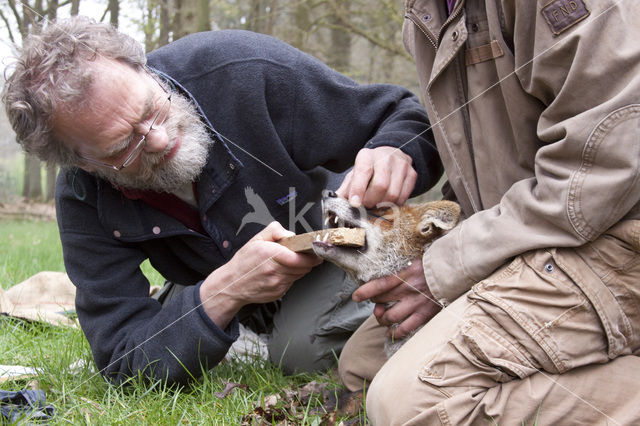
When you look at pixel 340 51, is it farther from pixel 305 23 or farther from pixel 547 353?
pixel 547 353

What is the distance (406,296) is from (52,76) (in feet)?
6.90

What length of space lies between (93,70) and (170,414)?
1.77 metres

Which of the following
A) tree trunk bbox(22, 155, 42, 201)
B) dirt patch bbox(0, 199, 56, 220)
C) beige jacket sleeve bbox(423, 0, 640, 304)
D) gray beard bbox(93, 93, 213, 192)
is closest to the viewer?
beige jacket sleeve bbox(423, 0, 640, 304)

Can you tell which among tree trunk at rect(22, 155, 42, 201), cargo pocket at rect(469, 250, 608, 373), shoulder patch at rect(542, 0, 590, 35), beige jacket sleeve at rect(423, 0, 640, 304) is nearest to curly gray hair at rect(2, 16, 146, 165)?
beige jacket sleeve at rect(423, 0, 640, 304)

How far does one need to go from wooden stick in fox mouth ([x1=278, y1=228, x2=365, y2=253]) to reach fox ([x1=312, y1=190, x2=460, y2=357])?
0.24 ft

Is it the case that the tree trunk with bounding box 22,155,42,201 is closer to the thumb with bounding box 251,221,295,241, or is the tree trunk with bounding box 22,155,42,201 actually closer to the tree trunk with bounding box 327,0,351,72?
the tree trunk with bounding box 327,0,351,72

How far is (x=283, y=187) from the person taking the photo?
3.82 m

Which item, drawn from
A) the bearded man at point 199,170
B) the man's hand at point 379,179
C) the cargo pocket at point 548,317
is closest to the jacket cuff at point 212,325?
the bearded man at point 199,170

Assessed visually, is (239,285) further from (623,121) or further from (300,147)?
(623,121)

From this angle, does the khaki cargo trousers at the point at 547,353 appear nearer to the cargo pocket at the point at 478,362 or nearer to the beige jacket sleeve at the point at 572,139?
the cargo pocket at the point at 478,362

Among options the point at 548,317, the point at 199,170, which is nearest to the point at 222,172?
the point at 199,170

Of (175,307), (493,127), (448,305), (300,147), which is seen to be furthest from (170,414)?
(493,127)

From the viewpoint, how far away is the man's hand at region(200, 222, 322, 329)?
2.99 meters

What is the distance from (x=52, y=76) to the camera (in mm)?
3133
